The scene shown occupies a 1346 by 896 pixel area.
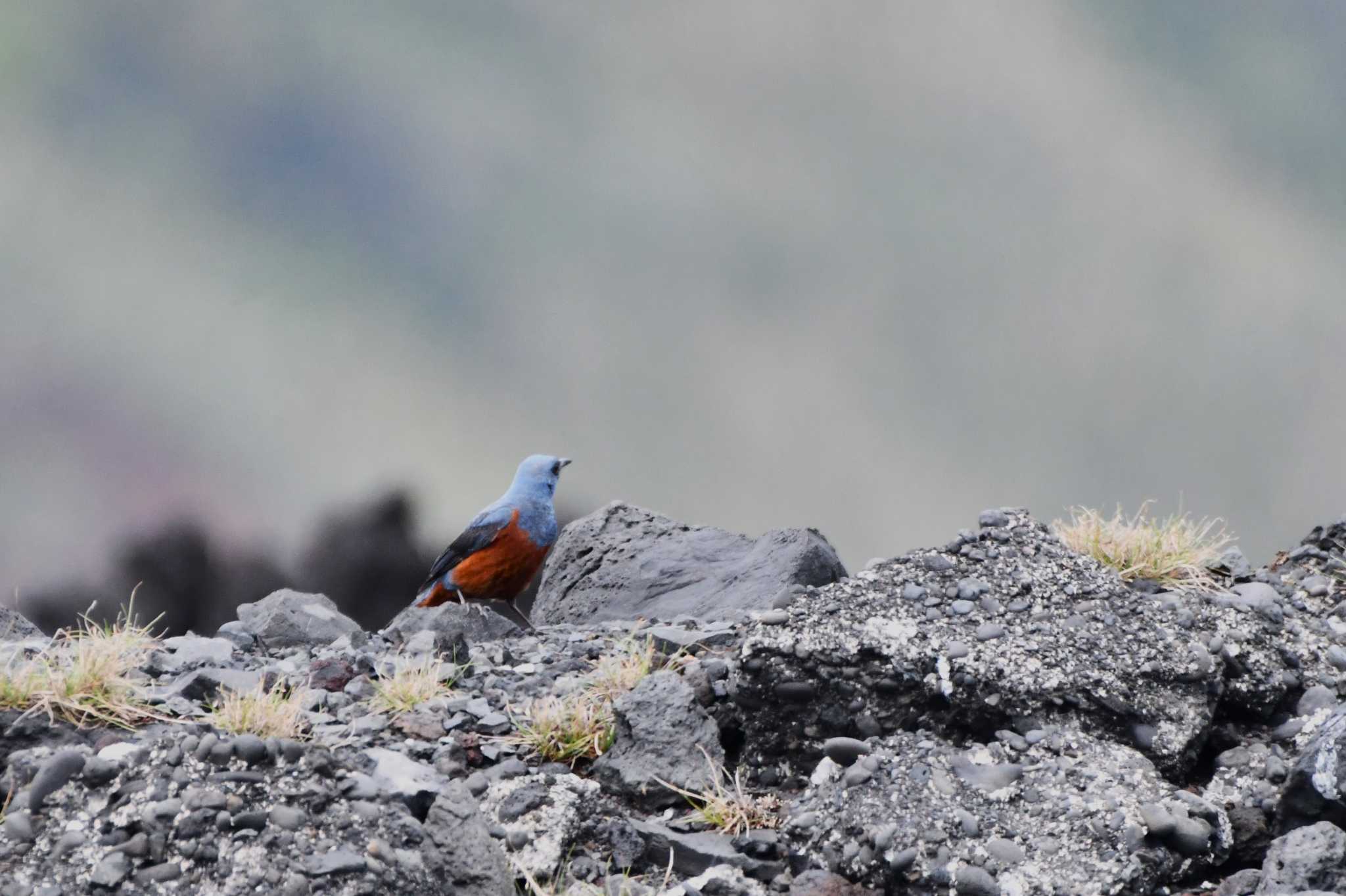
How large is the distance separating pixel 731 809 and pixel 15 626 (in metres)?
6.22

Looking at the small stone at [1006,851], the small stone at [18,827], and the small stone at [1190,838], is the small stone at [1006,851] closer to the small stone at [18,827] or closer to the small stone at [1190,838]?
the small stone at [1190,838]

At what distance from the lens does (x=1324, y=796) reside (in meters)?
5.68

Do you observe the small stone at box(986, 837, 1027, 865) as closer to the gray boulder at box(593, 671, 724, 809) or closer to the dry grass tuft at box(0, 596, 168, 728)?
the gray boulder at box(593, 671, 724, 809)

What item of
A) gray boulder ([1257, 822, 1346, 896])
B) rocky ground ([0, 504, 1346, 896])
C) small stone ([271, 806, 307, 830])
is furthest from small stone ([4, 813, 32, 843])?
gray boulder ([1257, 822, 1346, 896])

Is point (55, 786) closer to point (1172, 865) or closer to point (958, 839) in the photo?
point (958, 839)

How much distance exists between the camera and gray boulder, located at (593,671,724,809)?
252 inches

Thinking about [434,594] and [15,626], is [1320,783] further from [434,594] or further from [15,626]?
[15,626]

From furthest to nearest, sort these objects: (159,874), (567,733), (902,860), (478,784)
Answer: (567,733), (478,784), (902,860), (159,874)

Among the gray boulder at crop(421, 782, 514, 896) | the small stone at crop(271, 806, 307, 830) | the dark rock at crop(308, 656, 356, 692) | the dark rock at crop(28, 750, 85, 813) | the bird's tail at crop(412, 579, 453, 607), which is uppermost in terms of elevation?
the bird's tail at crop(412, 579, 453, 607)

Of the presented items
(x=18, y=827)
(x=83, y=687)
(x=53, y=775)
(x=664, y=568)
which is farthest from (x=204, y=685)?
(x=664, y=568)

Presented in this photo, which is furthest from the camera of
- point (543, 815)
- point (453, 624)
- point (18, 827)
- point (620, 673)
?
point (453, 624)

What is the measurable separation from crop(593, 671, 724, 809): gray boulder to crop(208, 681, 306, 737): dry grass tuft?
149 centimetres

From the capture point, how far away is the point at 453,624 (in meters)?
9.35

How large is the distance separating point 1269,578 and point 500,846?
5.80m
